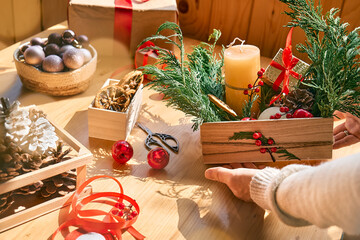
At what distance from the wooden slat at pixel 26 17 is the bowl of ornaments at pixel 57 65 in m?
0.87

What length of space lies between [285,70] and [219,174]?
0.33m

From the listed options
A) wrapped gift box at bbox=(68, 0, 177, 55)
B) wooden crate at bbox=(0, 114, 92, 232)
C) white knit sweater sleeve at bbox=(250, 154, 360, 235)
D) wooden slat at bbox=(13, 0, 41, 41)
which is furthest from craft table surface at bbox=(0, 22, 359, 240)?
wooden slat at bbox=(13, 0, 41, 41)

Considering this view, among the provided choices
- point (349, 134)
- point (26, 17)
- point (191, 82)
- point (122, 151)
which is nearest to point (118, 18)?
point (191, 82)

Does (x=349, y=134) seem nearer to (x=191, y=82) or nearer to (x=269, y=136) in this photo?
(x=269, y=136)

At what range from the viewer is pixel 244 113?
994 millimetres

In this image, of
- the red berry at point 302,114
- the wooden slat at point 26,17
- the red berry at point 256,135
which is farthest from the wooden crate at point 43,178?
the wooden slat at point 26,17

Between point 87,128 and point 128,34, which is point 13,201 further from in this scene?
point 128,34

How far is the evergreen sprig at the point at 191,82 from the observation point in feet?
A: 3.06

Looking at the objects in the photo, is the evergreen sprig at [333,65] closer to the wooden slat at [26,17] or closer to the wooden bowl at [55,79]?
the wooden bowl at [55,79]

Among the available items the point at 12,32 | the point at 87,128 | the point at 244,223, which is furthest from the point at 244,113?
the point at 12,32

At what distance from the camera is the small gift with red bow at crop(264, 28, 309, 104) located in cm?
101

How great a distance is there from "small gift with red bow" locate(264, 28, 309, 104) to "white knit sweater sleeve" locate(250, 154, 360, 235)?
372 millimetres

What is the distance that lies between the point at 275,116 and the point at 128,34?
62cm

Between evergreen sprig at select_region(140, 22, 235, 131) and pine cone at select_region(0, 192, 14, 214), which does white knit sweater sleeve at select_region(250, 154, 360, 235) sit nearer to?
evergreen sprig at select_region(140, 22, 235, 131)
